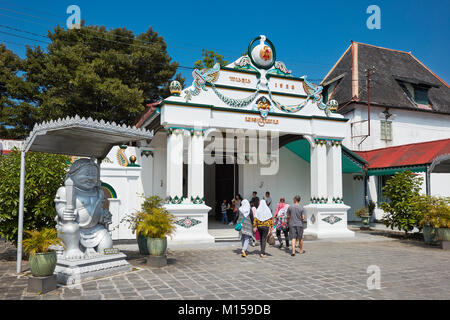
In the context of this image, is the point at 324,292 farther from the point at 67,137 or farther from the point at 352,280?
the point at 67,137

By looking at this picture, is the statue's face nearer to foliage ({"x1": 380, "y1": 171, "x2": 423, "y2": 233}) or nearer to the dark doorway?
the dark doorway

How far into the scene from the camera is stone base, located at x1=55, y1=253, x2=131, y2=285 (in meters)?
5.99

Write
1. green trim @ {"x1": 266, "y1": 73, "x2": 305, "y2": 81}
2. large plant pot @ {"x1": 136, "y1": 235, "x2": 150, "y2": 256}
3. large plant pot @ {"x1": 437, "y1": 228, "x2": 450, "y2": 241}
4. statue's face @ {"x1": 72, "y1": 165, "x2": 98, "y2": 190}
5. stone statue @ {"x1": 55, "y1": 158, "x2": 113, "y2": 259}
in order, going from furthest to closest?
1. green trim @ {"x1": 266, "y1": 73, "x2": 305, "y2": 81}
2. large plant pot @ {"x1": 437, "y1": 228, "x2": 450, "y2": 241}
3. large plant pot @ {"x1": 136, "y1": 235, "x2": 150, "y2": 256}
4. statue's face @ {"x1": 72, "y1": 165, "x2": 98, "y2": 190}
5. stone statue @ {"x1": 55, "y1": 158, "x2": 113, "y2": 259}

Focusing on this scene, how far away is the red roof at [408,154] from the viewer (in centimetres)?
1298

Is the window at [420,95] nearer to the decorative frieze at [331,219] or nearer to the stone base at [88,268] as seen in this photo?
the decorative frieze at [331,219]

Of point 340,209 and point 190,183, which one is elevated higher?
point 190,183

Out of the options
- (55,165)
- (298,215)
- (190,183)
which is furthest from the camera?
(190,183)

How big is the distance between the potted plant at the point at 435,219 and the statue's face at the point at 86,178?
997cm

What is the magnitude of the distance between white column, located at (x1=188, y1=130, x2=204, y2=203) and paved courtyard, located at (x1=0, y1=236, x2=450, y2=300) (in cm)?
183

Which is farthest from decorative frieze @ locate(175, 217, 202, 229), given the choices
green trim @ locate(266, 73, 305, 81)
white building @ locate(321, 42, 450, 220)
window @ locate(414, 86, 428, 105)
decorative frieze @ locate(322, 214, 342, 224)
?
window @ locate(414, 86, 428, 105)

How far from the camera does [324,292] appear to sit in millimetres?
5551

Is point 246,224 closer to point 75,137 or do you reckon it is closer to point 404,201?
point 75,137

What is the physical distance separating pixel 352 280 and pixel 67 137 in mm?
6160

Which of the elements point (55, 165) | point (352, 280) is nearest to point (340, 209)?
point (352, 280)
